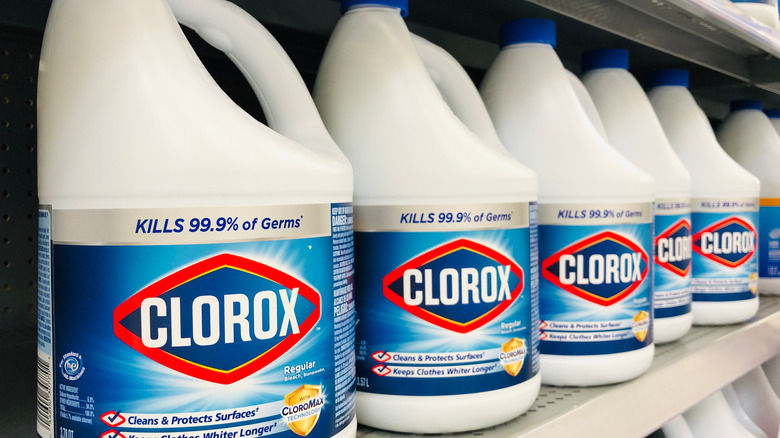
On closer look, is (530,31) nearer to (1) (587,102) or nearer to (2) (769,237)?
(1) (587,102)

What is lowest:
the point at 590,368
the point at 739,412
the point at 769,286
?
the point at 739,412

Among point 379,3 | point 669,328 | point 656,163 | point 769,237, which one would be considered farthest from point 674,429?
point 379,3

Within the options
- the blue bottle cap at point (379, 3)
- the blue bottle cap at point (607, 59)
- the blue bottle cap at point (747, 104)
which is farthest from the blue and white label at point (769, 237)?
the blue bottle cap at point (379, 3)

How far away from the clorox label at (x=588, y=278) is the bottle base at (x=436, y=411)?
173 mm

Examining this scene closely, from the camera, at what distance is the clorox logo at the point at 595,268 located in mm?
779

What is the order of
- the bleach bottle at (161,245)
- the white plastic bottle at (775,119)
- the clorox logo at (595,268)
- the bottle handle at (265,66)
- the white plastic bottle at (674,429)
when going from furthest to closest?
the white plastic bottle at (775,119) → the white plastic bottle at (674,429) → the clorox logo at (595,268) → the bottle handle at (265,66) → the bleach bottle at (161,245)

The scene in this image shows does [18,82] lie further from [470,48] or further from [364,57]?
[470,48]

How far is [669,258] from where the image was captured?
38.5 inches

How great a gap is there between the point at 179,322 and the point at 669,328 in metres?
0.78

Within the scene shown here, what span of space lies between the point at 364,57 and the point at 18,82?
35 centimetres

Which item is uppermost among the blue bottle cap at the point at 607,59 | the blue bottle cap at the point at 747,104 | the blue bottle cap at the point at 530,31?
the blue bottle cap at the point at 530,31

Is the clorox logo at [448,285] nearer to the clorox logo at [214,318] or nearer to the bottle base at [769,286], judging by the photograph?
the clorox logo at [214,318]

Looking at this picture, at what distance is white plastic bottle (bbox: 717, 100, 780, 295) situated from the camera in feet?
4.59

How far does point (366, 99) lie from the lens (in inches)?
25.1
